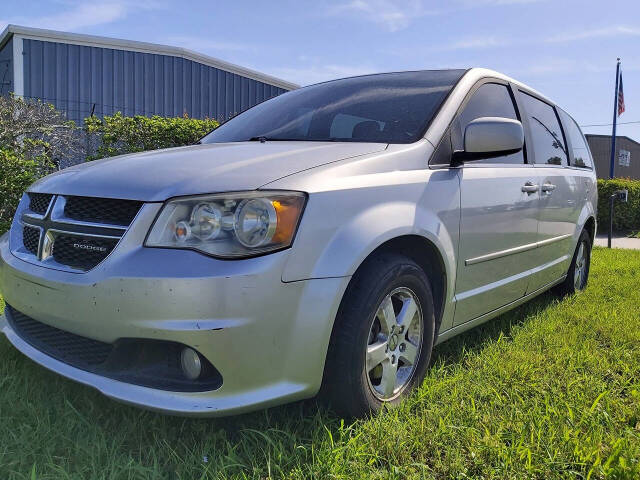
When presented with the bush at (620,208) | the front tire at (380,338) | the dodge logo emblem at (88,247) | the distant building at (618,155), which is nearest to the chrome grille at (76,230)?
the dodge logo emblem at (88,247)

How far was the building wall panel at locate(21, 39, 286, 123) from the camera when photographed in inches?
538

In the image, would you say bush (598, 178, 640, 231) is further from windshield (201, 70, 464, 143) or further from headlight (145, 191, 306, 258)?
headlight (145, 191, 306, 258)

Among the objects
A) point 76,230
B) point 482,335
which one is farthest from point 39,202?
point 482,335

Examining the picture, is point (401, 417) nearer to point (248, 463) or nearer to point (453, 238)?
point (248, 463)

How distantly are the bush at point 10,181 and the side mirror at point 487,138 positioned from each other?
5.75 meters

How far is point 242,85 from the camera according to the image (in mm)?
17969

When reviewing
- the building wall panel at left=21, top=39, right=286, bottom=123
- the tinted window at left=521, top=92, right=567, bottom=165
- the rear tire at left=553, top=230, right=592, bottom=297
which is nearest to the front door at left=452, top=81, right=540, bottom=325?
the tinted window at left=521, top=92, right=567, bottom=165

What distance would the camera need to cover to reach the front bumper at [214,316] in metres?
1.67

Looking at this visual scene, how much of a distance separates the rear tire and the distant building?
30.5 m

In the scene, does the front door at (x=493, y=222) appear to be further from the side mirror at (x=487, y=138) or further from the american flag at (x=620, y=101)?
the american flag at (x=620, y=101)

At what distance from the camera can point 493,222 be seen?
2.77m

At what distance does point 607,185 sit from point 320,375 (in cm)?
1327

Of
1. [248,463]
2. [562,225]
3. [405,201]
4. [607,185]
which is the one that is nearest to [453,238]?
[405,201]

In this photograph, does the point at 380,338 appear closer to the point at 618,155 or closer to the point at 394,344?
the point at 394,344
